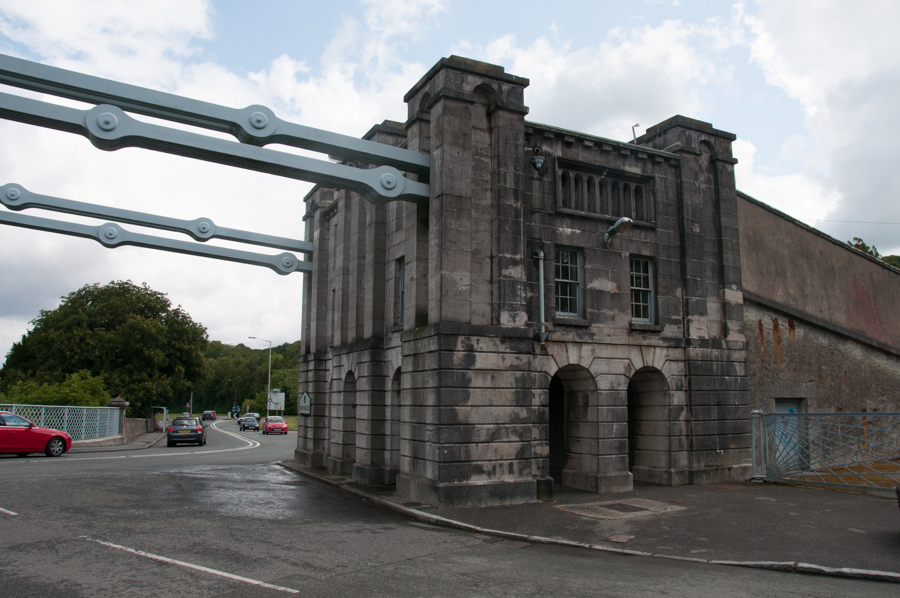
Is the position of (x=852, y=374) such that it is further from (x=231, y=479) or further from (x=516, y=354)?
(x=231, y=479)

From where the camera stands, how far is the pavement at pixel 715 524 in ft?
28.8

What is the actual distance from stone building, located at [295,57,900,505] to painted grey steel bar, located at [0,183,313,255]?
3.02 metres

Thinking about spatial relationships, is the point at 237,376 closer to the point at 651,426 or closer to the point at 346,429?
the point at 346,429

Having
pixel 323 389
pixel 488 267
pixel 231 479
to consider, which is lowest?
pixel 231 479

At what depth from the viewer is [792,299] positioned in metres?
19.7

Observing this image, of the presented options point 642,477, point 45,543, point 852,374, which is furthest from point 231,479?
point 852,374

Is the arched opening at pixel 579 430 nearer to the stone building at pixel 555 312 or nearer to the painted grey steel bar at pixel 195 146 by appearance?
the stone building at pixel 555 312

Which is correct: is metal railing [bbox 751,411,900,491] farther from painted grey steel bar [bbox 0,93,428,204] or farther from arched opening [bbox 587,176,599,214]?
painted grey steel bar [bbox 0,93,428,204]

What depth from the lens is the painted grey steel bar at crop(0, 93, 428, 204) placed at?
11.8 metres

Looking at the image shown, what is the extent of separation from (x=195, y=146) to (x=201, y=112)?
0.78 metres

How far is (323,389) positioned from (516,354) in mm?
10576

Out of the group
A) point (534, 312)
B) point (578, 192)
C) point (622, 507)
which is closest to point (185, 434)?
point (534, 312)

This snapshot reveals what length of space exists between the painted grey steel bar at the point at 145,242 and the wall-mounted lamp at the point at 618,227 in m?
12.1

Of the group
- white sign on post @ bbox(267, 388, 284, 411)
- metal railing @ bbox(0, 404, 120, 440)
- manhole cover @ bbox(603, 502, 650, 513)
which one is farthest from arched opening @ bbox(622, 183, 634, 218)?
white sign on post @ bbox(267, 388, 284, 411)
